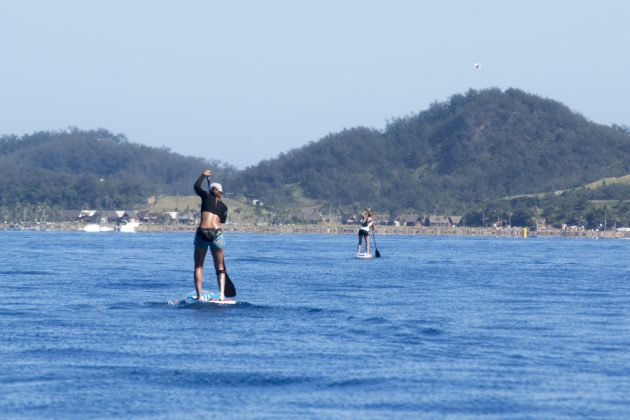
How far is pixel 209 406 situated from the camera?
1447 cm

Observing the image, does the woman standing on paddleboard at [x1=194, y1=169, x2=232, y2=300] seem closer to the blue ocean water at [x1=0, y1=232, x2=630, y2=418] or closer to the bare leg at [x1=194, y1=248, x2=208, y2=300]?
the bare leg at [x1=194, y1=248, x2=208, y2=300]

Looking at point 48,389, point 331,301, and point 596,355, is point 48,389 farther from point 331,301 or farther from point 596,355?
point 331,301

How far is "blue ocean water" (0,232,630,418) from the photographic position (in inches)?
575

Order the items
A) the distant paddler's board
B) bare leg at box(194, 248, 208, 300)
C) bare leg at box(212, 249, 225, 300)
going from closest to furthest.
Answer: the distant paddler's board → bare leg at box(194, 248, 208, 300) → bare leg at box(212, 249, 225, 300)

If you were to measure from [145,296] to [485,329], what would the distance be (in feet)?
31.4

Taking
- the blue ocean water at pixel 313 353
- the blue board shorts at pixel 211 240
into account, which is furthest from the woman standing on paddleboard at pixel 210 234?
the blue ocean water at pixel 313 353

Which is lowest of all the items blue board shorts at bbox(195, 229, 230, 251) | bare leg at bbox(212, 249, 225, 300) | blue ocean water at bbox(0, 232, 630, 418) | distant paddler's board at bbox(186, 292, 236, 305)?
blue ocean water at bbox(0, 232, 630, 418)

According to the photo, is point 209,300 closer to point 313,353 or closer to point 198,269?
point 198,269

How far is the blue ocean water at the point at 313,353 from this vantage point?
14.6m

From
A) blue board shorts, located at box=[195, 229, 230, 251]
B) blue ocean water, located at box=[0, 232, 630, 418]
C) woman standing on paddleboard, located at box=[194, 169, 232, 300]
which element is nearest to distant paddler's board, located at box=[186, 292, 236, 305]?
woman standing on paddleboard, located at box=[194, 169, 232, 300]

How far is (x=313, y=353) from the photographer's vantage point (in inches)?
725

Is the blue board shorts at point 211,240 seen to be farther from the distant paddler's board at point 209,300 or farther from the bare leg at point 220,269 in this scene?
the distant paddler's board at point 209,300

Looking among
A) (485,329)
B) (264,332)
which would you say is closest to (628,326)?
(485,329)

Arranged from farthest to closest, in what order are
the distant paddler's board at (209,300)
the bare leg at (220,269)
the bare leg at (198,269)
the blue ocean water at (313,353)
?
1. the bare leg at (220,269)
2. the bare leg at (198,269)
3. the distant paddler's board at (209,300)
4. the blue ocean water at (313,353)
